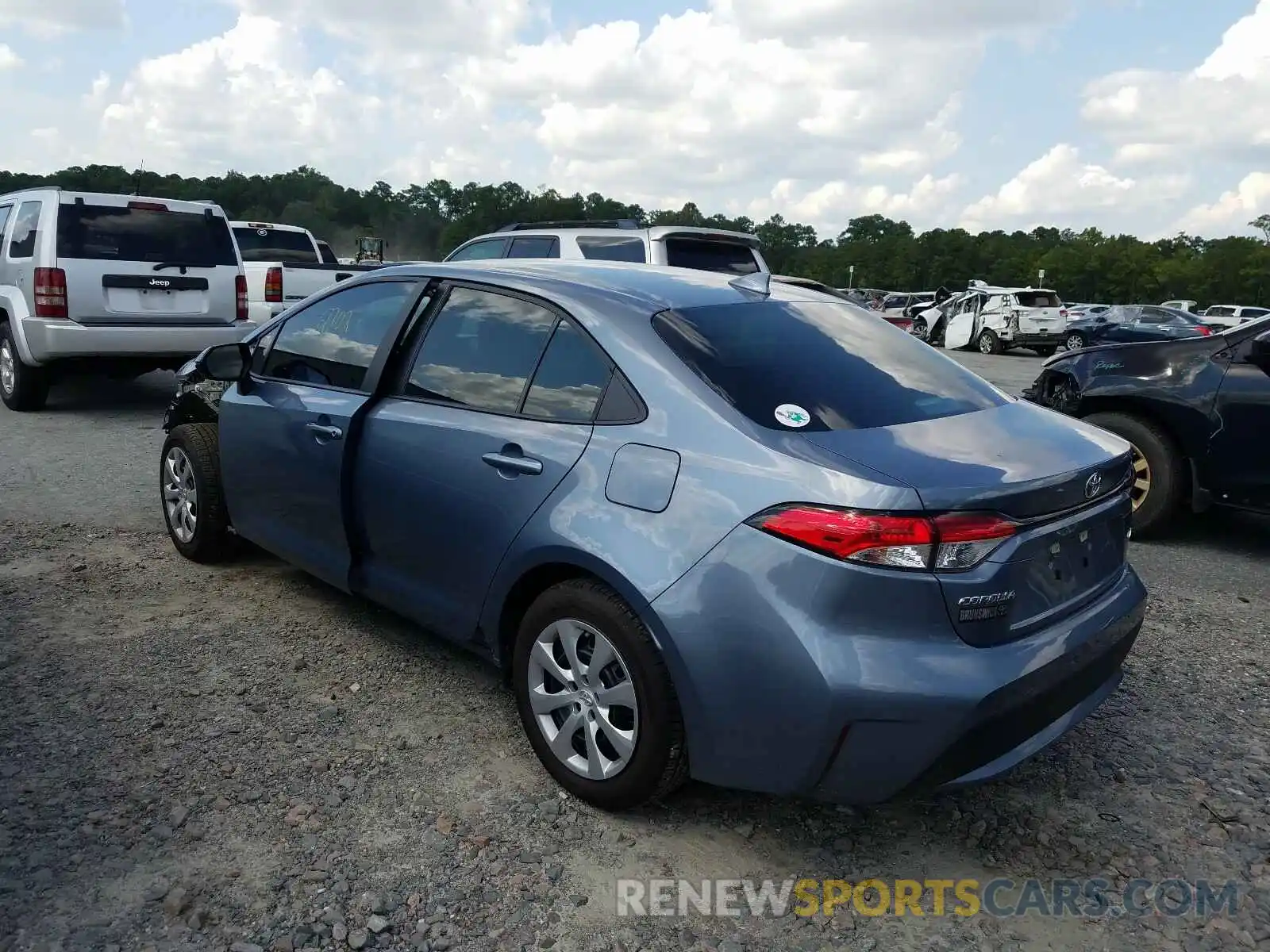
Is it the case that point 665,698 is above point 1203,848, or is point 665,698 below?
above

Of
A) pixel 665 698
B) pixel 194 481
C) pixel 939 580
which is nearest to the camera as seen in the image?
pixel 939 580

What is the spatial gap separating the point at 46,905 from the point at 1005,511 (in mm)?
2561

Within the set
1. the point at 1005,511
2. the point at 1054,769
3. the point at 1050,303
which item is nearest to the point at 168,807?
the point at 1005,511

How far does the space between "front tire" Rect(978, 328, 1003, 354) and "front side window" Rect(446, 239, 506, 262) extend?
17.8 metres

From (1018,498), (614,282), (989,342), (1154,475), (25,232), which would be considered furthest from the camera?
(989,342)

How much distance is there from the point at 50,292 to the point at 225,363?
17.0ft

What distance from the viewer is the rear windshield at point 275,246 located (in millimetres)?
13602

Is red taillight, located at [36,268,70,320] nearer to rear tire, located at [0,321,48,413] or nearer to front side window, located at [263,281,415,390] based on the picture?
rear tire, located at [0,321,48,413]

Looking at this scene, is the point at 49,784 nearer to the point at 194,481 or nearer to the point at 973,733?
the point at 194,481

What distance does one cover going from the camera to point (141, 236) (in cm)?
889

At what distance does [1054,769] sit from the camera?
10.8 feet

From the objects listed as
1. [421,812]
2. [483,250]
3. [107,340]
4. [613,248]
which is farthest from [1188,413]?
[107,340]

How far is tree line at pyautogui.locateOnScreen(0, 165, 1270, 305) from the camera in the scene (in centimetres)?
5844

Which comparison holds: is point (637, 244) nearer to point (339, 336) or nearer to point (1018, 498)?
point (339, 336)
